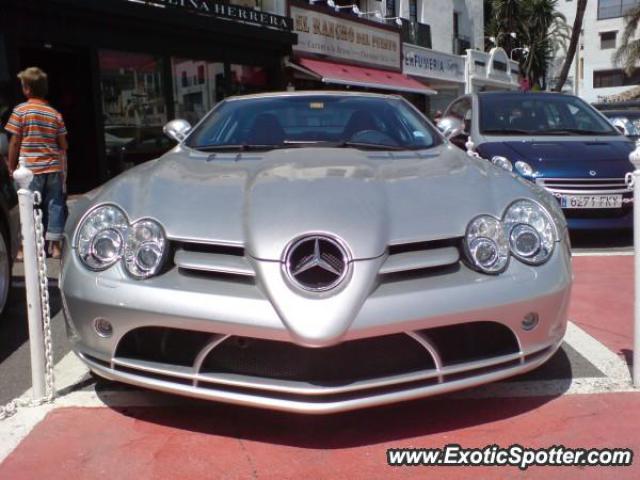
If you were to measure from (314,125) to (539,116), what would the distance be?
3921 mm

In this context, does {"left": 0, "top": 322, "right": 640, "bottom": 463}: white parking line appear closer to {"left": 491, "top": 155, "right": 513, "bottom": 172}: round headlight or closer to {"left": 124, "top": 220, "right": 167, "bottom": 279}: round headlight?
{"left": 124, "top": 220, "right": 167, "bottom": 279}: round headlight

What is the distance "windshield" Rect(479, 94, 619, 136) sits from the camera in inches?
272

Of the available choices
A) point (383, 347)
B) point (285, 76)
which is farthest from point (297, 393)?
point (285, 76)

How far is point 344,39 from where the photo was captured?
1959 centimetres

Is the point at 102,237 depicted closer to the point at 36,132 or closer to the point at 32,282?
the point at 32,282

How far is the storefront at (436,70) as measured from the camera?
80.5ft

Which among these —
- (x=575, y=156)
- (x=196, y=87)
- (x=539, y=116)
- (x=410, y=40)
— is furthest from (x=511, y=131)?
(x=410, y=40)

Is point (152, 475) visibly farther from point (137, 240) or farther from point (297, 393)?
point (137, 240)

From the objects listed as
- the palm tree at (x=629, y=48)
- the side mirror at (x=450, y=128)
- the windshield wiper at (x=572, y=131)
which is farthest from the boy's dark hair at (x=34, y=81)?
the palm tree at (x=629, y=48)

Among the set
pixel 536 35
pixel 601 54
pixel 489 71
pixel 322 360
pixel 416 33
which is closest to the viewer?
pixel 322 360

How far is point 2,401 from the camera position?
9.82 ft

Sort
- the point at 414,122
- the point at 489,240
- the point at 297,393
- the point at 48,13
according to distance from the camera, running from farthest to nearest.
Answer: the point at 48,13
the point at 414,122
the point at 489,240
the point at 297,393

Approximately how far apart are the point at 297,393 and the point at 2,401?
152 centimetres

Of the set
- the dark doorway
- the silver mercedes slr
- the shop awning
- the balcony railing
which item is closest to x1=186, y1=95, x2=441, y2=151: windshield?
the silver mercedes slr
